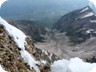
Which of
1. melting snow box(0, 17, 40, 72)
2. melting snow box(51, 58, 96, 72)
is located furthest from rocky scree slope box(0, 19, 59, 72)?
melting snow box(51, 58, 96, 72)

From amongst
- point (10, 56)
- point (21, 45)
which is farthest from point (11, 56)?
point (21, 45)

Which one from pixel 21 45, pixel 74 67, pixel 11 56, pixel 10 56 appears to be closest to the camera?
pixel 10 56

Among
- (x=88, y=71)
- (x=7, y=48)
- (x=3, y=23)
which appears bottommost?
(x=88, y=71)

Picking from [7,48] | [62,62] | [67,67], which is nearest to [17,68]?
[7,48]

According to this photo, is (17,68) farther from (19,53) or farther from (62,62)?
(62,62)

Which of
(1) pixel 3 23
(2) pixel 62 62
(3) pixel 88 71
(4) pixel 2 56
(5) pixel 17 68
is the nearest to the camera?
(4) pixel 2 56

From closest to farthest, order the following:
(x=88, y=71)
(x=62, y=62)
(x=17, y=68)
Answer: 1. (x=17, y=68)
2. (x=88, y=71)
3. (x=62, y=62)

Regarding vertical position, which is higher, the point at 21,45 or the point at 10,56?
the point at 21,45

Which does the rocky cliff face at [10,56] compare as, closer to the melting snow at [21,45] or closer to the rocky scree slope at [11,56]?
the rocky scree slope at [11,56]

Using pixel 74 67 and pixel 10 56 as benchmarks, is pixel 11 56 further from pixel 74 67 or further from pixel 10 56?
pixel 74 67

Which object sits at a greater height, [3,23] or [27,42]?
[3,23]

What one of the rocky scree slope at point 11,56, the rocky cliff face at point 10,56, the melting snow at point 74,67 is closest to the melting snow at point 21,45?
the rocky scree slope at point 11,56
